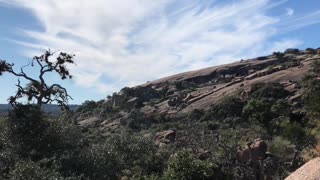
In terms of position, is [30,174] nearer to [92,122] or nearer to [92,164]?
[92,164]

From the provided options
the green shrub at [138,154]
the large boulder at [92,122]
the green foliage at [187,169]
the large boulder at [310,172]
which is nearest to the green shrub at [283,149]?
the green shrub at [138,154]

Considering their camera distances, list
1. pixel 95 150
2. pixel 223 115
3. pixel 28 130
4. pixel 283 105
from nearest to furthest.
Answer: pixel 95 150 → pixel 28 130 → pixel 283 105 → pixel 223 115

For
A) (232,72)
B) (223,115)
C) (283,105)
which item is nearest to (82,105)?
(232,72)

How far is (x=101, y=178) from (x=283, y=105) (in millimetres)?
40079

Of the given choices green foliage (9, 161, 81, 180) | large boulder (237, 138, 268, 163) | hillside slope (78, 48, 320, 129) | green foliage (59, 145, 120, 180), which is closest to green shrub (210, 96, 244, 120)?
hillside slope (78, 48, 320, 129)

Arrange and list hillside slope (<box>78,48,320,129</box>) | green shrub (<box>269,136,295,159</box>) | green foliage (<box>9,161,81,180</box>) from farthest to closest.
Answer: hillside slope (<box>78,48,320,129</box>), green shrub (<box>269,136,295,159</box>), green foliage (<box>9,161,81,180</box>)

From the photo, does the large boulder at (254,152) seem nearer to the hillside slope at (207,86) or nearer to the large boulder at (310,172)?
the large boulder at (310,172)

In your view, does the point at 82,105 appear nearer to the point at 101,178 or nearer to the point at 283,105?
the point at 283,105

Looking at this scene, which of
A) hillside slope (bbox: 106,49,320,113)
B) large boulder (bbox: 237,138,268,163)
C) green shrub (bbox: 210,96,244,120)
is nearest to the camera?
large boulder (bbox: 237,138,268,163)

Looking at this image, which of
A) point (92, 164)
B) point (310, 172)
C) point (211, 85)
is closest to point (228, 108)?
point (211, 85)

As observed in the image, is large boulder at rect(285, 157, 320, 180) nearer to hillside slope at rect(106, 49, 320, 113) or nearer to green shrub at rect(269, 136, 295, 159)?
green shrub at rect(269, 136, 295, 159)

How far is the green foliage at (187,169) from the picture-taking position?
1986cm

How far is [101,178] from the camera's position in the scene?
24.3 m

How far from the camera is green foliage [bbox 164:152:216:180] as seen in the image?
1986 cm
